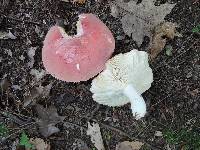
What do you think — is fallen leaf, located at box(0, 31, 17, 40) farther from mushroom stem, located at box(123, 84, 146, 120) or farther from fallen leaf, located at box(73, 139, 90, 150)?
mushroom stem, located at box(123, 84, 146, 120)

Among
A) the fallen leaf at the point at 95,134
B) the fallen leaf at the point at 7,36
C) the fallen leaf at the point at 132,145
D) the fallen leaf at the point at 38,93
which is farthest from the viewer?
the fallen leaf at the point at 7,36

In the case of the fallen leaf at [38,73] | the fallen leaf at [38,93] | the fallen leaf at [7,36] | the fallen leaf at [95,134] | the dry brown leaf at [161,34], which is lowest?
the fallen leaf at [95,134]

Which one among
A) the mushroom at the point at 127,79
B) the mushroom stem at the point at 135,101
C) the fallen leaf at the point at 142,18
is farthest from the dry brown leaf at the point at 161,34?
the mushroom stem at the point at 135,101

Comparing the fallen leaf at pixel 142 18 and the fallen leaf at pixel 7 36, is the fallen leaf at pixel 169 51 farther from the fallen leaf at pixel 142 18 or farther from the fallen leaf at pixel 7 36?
the fallen leaf at pixel 7 36

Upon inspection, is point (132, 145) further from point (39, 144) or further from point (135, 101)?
point (39, 144)

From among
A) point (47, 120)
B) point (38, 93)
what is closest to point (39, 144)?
point (47, 120)

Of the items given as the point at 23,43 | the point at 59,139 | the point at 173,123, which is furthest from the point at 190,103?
the point at 23,43

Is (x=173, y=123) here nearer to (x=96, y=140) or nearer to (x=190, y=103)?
(x=190, y=103)
